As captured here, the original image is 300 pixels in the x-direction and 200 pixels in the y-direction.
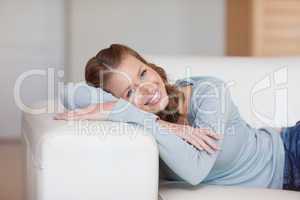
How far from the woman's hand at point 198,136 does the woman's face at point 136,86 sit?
134mm

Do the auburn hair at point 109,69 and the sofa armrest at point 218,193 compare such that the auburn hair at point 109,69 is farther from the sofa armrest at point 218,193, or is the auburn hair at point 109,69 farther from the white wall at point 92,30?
the white wall at point 92,30

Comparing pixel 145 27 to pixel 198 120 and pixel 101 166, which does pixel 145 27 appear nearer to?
pixel 198 120

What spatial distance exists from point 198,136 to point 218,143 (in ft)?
0.20

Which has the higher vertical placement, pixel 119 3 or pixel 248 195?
pixel 119 3

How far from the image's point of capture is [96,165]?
4.29 ft

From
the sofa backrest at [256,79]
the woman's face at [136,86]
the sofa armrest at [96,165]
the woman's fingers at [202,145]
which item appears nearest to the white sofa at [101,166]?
the sofa armrest at [96,165]

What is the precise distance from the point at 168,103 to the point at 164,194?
1.00ft

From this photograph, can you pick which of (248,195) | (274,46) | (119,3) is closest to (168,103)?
(248,195)

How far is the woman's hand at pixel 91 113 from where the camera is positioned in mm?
1489

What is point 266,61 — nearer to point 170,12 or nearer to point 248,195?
point 248,195

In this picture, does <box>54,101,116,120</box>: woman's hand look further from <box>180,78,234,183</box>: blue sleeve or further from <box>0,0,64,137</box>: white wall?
<box>0,0,64,137</box>: white wall

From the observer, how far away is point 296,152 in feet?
5.58

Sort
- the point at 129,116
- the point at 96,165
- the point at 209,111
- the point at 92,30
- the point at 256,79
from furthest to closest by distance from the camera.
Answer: the point at 92,30 < the point at 256,79 < the point at 209,111 < the point at 129,116 < the point at 96,165

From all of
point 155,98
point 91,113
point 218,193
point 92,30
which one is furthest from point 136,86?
point 92,30
